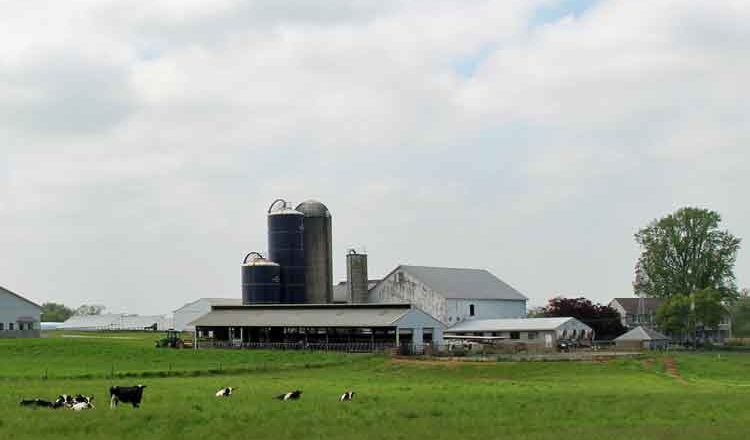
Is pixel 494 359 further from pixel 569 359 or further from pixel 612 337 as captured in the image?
pixel 612 337

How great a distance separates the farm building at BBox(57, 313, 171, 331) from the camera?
17150cm

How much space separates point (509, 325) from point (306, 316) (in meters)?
22.4

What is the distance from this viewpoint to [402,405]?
104 feet

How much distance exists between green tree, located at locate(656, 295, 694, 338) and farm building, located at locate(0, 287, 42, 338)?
64002 millimetres

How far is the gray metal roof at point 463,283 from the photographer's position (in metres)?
106

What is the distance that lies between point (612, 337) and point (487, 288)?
14550 mm

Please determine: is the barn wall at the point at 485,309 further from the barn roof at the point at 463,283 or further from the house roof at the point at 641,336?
the house roof at the point at 641,336

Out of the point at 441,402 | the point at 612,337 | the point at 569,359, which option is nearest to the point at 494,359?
the point at 569,359

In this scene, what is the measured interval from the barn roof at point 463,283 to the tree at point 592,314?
501cm

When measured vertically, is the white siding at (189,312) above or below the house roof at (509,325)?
above

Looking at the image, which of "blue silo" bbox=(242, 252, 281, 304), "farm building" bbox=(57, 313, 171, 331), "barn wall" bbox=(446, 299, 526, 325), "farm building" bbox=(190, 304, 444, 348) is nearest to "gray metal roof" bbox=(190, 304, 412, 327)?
"farm building" bbox=(190, 304, 444, 348)

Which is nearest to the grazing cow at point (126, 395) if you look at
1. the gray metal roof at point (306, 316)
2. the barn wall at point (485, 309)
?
the gray metal roof at point (306, 316)

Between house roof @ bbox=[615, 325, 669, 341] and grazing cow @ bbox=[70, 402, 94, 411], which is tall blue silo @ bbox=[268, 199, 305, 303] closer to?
house roof @ bbox=[615, 325, 669, 341]

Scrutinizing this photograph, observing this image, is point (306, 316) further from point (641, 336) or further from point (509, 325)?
point (641, 336)
